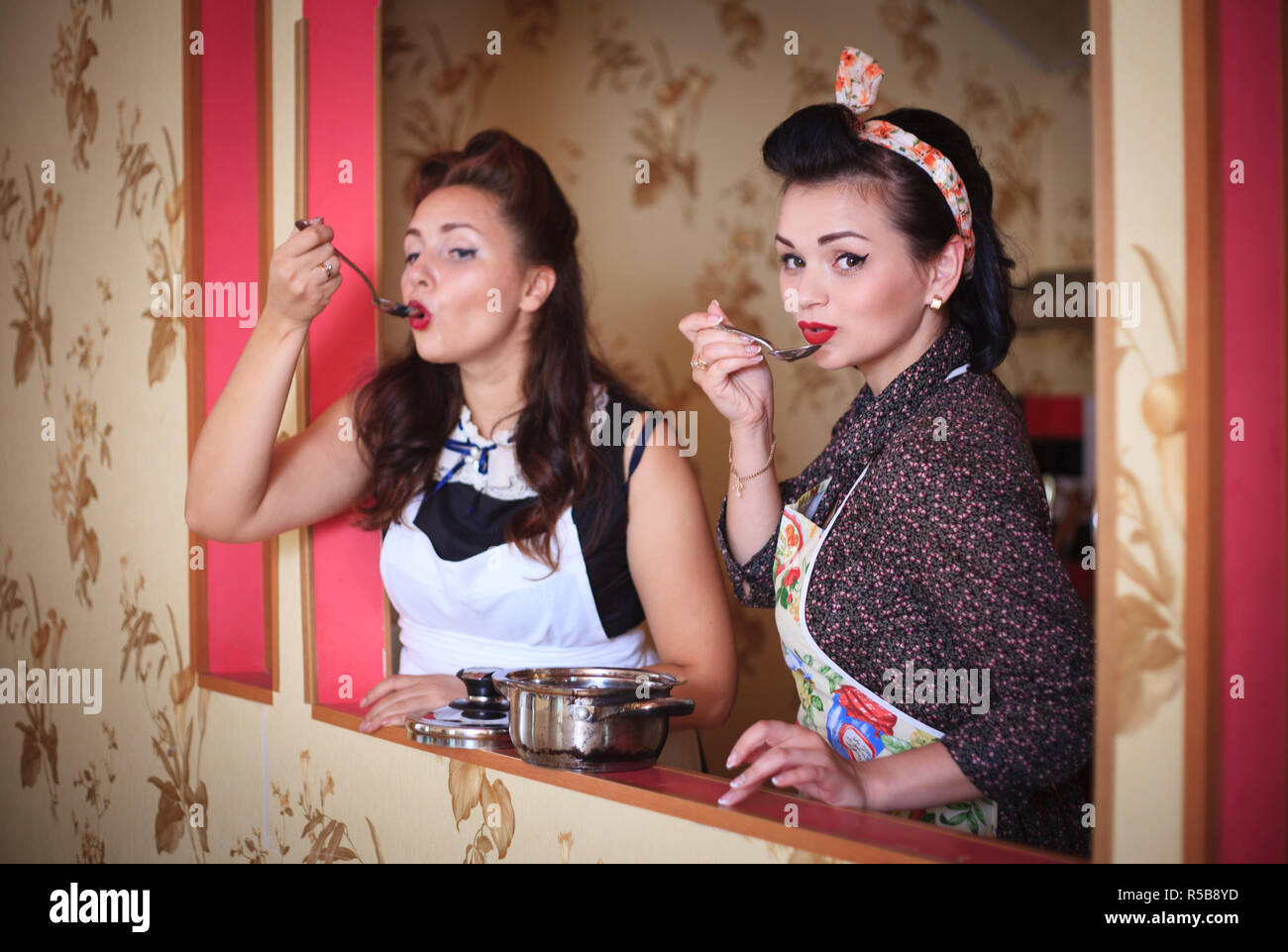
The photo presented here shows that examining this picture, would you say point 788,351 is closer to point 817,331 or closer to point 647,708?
point 817,331

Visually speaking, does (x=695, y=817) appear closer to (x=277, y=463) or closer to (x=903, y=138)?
(x=903, y=138)

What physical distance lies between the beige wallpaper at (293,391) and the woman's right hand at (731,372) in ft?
1.48

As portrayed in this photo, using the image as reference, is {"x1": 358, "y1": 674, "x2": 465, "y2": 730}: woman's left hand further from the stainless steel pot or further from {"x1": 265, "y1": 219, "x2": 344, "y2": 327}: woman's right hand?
{"x1": 265, "y1": 219, "x2": 344, "y2": 327}: woman's right hand

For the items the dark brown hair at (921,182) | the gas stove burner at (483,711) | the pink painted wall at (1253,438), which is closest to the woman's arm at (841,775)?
the pink painted wall at (1253,438)

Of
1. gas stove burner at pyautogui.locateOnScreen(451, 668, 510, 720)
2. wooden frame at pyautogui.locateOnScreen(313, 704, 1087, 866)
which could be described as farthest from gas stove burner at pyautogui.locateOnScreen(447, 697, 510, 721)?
wooden frame at pyautogui.locateOnScreen(313, 704, 1087, 866)

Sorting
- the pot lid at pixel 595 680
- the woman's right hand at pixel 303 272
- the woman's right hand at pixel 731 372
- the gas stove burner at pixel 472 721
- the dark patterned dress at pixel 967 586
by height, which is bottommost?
the gas stove burner at pixel 472 721

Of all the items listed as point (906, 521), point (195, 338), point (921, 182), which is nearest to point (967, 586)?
point (906, 521)

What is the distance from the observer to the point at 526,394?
1.65m

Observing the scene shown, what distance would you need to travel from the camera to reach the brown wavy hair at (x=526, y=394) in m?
1.57

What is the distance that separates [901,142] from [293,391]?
36.1 inches

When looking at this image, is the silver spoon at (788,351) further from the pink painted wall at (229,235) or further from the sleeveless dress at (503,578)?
the pink painted wall at (229,235)

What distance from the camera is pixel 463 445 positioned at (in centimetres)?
165

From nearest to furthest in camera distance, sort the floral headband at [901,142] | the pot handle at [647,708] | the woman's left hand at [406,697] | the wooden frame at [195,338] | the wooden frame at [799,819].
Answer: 1. the wooden frame at [799,819]
2. the pot handle at [647,708]
3. the floral headband at [901,142]
4. the woman's left hand at [406,697]
5. the wooden frame at [195,338]

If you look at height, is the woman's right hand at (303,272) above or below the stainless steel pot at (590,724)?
above
